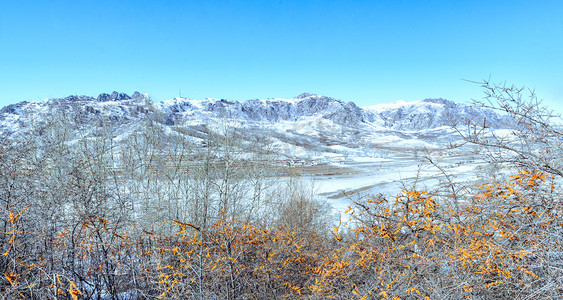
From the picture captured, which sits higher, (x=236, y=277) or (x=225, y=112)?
(x=225, y=112)

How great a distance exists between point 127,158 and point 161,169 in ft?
5.21

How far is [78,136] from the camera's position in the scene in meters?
12.6

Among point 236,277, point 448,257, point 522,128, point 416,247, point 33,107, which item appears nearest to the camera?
point 522,128

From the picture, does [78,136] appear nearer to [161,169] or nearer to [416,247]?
[161,169]

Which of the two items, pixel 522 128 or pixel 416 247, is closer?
pixel 522 128

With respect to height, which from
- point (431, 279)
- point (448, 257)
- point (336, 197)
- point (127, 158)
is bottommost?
point (336, 197)

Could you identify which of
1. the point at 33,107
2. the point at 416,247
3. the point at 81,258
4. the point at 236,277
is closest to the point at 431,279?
the point at 416,247

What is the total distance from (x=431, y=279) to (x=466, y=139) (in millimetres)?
1846

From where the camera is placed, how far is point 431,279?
3445mm

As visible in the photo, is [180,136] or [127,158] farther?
[180,136]

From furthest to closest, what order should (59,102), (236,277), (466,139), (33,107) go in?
(59,102)
(33,107)
(236,277)
(466,139)

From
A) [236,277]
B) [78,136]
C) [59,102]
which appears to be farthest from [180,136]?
[236,277]

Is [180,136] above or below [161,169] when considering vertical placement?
above

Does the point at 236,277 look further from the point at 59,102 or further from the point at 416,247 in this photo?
the point at 59,102
